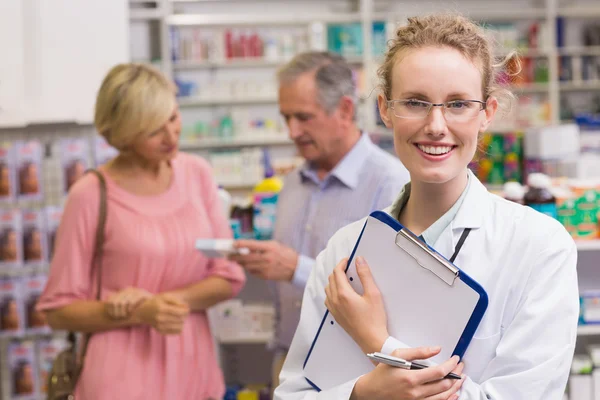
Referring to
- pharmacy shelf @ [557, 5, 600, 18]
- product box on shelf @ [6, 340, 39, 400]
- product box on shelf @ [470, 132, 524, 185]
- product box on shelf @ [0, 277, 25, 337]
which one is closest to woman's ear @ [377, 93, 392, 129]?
product box on shelf @ [0, 277, 25, 337]

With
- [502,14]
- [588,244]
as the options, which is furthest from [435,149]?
[502,14]

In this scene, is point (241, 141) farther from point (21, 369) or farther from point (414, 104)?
point (414, 104)

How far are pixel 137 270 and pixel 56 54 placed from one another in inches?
56.9

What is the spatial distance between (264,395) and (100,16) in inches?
73.7

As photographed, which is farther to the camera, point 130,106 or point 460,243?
point 130,106

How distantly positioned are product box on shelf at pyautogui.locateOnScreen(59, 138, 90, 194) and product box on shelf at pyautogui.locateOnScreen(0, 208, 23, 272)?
10.1 inches

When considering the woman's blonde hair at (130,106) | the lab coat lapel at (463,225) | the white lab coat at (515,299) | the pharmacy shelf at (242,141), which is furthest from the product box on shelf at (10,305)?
the pharmacy shelf at (242,141)

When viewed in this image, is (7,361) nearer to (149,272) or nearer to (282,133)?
(149,272)

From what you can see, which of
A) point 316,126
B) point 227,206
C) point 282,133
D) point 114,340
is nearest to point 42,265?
point 227,206

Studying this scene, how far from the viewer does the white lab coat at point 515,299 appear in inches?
43.8

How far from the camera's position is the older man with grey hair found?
2311 millimetres

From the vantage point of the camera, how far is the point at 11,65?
3.07m

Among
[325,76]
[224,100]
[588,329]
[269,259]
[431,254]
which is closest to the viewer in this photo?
[431,254]

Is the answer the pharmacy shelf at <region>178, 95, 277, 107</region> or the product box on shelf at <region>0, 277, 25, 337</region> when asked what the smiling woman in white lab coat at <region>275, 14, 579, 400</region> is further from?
the pharmacy shelf at <region>178, 95, 277, 107</region>
